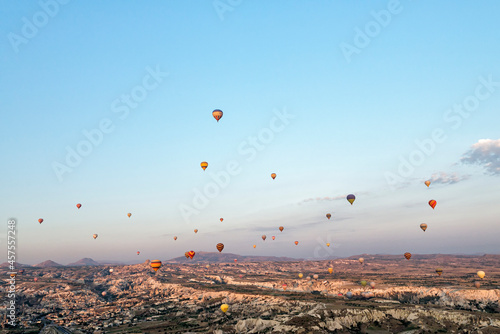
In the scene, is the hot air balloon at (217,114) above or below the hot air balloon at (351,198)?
above

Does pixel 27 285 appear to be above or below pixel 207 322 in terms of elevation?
above

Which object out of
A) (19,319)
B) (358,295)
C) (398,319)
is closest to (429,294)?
(358,295)

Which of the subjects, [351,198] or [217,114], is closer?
[217,114]

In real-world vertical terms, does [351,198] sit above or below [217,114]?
below

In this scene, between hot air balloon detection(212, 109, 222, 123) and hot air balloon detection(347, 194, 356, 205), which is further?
hot air balloon detection(347, 194, 356, 205)

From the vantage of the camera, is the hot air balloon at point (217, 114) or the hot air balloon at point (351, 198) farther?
the hot air balloon at point (351, 198)

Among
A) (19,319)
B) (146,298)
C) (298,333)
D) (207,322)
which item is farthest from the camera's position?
(146,298)

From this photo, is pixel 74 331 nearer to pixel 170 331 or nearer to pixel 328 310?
pixel 170 331

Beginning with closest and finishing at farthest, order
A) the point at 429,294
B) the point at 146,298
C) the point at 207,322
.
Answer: the point at 207,322
the point at 429,294
the point at 146,298

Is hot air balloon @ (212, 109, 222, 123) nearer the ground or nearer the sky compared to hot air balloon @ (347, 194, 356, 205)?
nearer the sky

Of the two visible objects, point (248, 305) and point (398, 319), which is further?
point (248, 305)

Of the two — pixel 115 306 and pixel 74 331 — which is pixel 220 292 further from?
pixel 74 331
